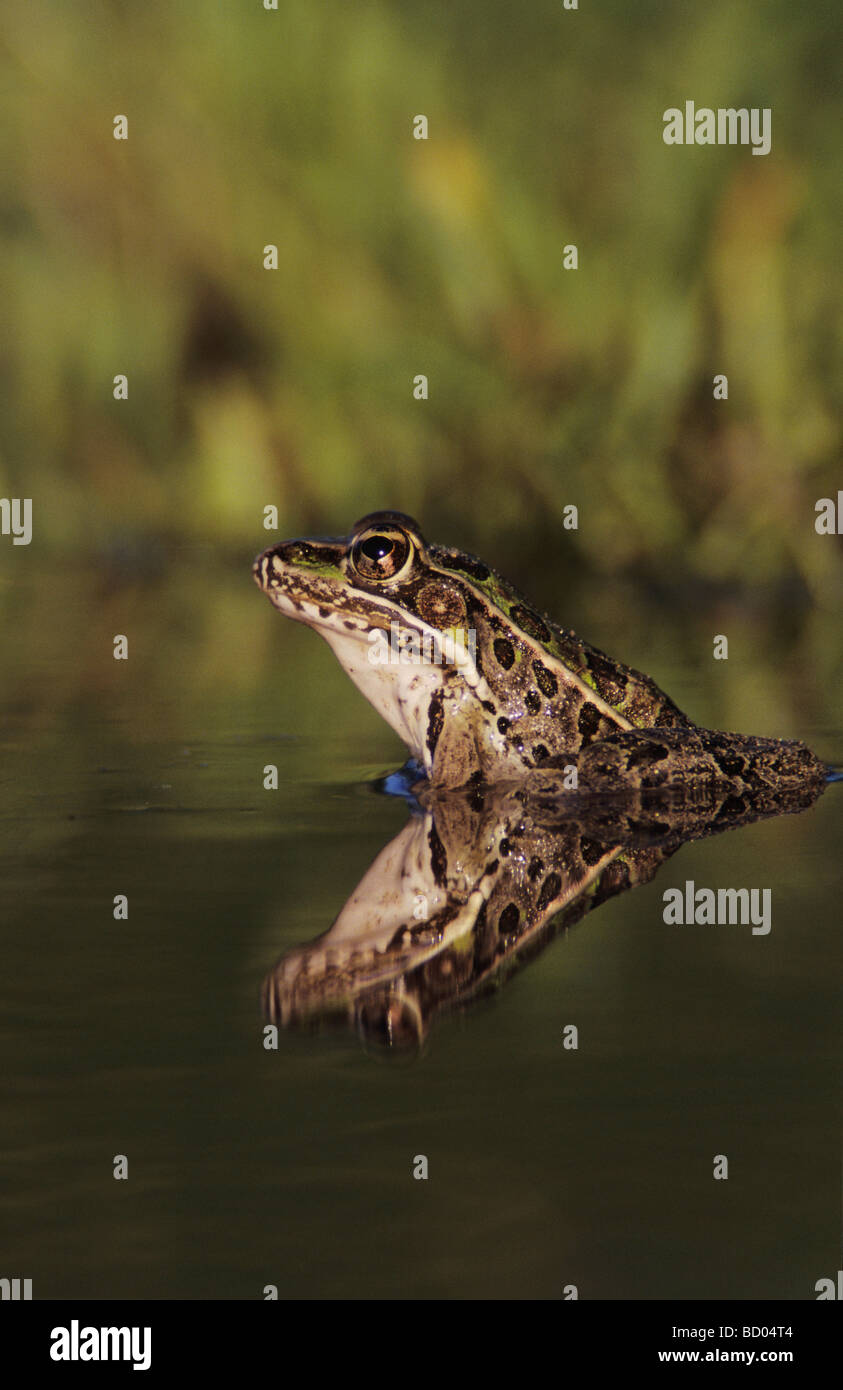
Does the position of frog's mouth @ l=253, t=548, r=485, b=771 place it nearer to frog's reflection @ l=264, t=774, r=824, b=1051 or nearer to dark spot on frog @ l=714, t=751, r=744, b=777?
frog's reflection @ l=264, t=774, r=824, b=1051

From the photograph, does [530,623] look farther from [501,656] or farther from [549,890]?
[549,890]

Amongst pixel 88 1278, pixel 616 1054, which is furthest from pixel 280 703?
pixel 88 1278

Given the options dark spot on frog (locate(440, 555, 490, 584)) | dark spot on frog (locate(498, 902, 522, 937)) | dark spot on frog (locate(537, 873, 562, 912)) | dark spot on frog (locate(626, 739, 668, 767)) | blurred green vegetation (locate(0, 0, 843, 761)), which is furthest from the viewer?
blurred green vegetation (locate(0, 0, 843, 761))

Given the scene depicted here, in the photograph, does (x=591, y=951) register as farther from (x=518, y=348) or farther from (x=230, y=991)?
(x=518, y=348)

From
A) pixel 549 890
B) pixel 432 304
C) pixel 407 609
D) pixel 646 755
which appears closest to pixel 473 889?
pixel 549 890

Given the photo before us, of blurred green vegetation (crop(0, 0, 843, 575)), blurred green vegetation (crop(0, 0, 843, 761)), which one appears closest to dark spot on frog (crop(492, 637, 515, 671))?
blurred green vegetation (crop(0, 0, 843, 761))

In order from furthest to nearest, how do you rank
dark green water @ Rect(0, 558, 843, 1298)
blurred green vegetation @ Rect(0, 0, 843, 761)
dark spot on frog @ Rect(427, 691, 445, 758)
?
blurred green vegetation @ Rect(0, 0, 843, 761)
dark spot on frog @ Rect(427, 691, 445, 758)
dark green water @ Rect(0, 558, 843, 1298)

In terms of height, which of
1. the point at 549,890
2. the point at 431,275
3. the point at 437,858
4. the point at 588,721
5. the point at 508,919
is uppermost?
the point at 431,275
